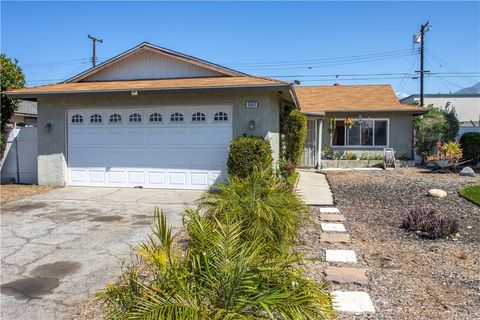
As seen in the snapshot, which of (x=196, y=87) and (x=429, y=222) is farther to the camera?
(x=196, y=87)

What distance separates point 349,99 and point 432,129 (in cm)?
427

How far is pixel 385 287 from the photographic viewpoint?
14.7ft

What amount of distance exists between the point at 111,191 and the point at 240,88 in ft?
15.2

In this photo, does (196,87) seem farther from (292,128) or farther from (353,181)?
(353,181)

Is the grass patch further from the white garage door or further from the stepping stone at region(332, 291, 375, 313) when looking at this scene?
the stepping stone at region(332, 291, 375, 313)

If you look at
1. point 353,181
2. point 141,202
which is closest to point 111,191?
point 141,202

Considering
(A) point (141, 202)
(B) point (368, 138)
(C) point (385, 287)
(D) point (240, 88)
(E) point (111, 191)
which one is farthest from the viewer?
(B) point (368, 138)

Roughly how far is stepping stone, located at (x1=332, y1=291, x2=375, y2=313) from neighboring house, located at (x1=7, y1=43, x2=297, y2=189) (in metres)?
7.10

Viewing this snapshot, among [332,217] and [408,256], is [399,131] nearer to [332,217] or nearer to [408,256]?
[332,217]

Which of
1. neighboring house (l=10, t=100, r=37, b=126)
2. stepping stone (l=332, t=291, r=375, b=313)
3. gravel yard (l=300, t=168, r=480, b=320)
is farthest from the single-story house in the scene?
neighboring house (l=10, t=100, r=37, b=126)

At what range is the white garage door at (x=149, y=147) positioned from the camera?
11.5m

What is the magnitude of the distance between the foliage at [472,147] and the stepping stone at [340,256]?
48.8ft

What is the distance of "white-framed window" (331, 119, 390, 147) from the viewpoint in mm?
19766

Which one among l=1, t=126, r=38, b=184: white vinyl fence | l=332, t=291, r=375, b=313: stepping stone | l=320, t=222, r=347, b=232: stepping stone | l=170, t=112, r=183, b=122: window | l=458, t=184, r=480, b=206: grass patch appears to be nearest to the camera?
l=332, t=291, r=375, b=313: stepping stone
